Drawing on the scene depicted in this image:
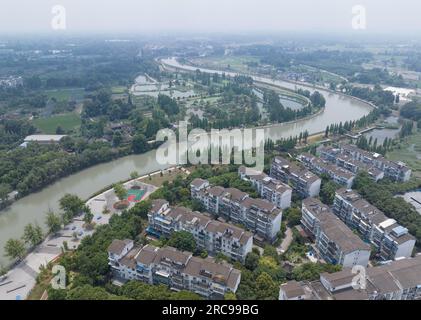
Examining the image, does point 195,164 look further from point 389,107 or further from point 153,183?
point 389,107

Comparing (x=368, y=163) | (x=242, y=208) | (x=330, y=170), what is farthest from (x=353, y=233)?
(x=368, y=163)

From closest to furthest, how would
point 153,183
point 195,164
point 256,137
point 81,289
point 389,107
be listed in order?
1. point 81,289
2. point 153,183
3. point 195,164
4. point 256,137
5. point 389,107

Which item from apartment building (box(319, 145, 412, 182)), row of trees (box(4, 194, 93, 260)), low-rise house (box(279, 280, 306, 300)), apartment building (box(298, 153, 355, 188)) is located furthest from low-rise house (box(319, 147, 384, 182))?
row of trees (box(4, 194, 93, 260))

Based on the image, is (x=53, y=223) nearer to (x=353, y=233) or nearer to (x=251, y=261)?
(x=251, y=261)

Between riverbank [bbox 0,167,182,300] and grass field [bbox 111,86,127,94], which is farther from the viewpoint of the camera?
grass field [bbox 111,86,127,94]

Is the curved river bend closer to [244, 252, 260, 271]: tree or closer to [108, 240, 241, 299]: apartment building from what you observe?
[108, 240, 241, 299]: apartment building

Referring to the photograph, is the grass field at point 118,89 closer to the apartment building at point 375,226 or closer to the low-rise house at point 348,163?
the low-rise house at point 348,163

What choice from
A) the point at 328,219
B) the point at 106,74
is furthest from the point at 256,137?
the point at 106,74
